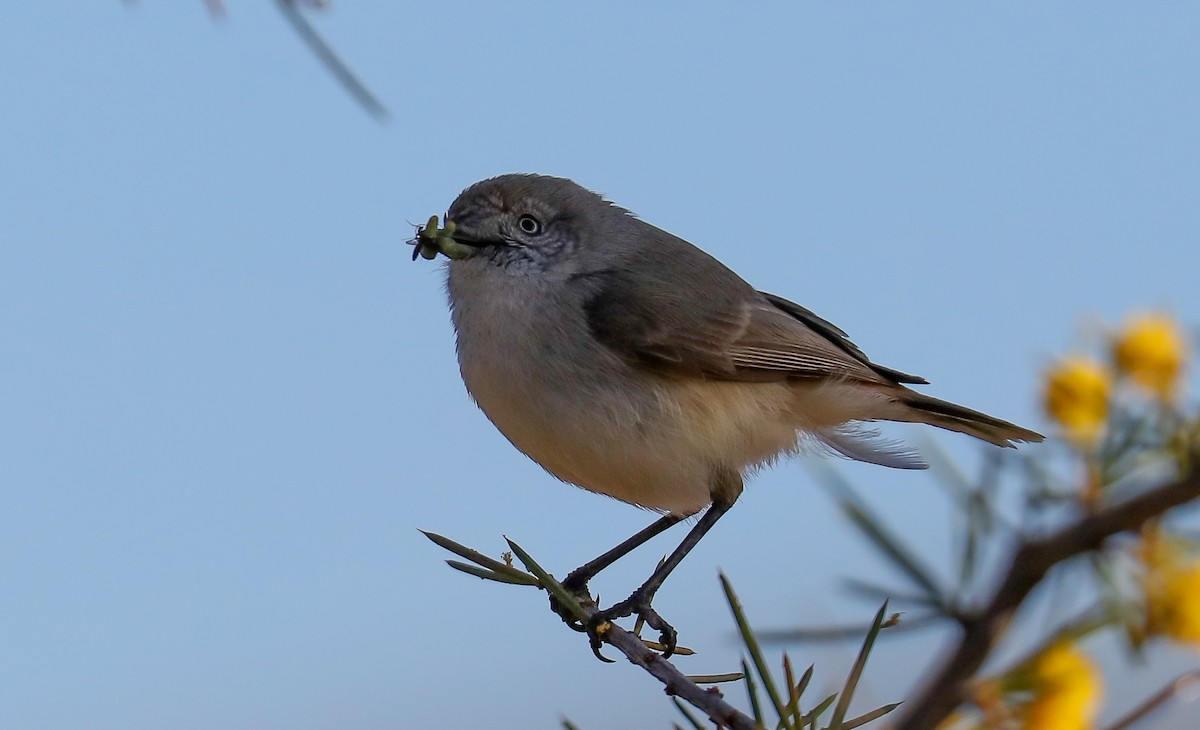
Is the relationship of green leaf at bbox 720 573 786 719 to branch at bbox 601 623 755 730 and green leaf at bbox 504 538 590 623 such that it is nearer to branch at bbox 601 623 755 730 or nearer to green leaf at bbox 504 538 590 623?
branch at bbox 601 623 755 730

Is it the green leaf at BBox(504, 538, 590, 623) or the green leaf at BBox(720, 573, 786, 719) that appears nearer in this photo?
the green leaf at BBox(720, 573, 786, 719)

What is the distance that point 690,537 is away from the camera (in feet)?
14.6

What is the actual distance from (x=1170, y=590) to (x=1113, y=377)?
0.12 m

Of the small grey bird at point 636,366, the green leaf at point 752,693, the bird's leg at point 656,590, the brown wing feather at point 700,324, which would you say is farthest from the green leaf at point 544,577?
the brown wing feather at point 700,324

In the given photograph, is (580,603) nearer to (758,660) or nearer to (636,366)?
(636,366)

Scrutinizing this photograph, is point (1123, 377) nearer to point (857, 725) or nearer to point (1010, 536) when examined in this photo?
point (1010, 536)

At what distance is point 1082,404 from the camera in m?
0.67

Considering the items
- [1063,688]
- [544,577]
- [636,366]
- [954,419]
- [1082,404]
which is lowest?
[1063,688]

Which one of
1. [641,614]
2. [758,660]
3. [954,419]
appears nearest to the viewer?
[758,660]

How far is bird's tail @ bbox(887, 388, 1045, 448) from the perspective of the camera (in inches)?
185

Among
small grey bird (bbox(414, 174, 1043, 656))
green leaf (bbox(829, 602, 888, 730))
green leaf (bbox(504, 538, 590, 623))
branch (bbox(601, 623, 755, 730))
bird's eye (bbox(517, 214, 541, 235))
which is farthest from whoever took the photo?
bird's eye (bbox(517, 214, 541, 235))

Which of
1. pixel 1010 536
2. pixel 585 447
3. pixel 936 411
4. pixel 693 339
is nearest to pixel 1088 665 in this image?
pixel 1010 536

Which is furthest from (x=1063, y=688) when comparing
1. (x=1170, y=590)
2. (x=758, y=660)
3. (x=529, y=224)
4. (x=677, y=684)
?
(x=529, y=224)

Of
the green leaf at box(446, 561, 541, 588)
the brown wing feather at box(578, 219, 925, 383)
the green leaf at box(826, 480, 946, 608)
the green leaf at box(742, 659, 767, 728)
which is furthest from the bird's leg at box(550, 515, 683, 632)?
the green leaf at box(826, 480, 946, 608)
